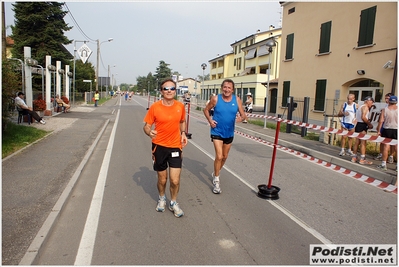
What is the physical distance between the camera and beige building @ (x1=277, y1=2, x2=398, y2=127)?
14.5m

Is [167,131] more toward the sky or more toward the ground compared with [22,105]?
more toward the sky

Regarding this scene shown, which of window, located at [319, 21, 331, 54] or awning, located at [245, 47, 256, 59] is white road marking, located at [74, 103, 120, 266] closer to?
window, located at [319, 21, 331, 54]

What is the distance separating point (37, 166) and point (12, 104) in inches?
151

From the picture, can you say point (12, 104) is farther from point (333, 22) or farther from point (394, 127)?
point (333, 22)

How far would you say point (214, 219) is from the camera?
14.6 ft

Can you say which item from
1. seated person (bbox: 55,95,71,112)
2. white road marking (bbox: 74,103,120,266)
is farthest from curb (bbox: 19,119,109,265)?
seated person (bbox: 55,95,71,112)

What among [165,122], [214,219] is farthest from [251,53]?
[214,219]

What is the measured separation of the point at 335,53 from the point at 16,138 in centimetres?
1659

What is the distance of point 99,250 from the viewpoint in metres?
3.54

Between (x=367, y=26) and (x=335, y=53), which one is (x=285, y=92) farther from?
(x=367, y=26)

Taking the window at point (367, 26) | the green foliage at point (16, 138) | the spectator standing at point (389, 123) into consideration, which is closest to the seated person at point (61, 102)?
the green foliage at point (16, 138)

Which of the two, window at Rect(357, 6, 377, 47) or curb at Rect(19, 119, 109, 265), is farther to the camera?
window at Rect(357, 6, 377, 47)

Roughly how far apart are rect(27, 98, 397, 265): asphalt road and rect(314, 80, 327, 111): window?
12.3 metres

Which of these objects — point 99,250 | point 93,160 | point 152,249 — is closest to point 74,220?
point 99,250
